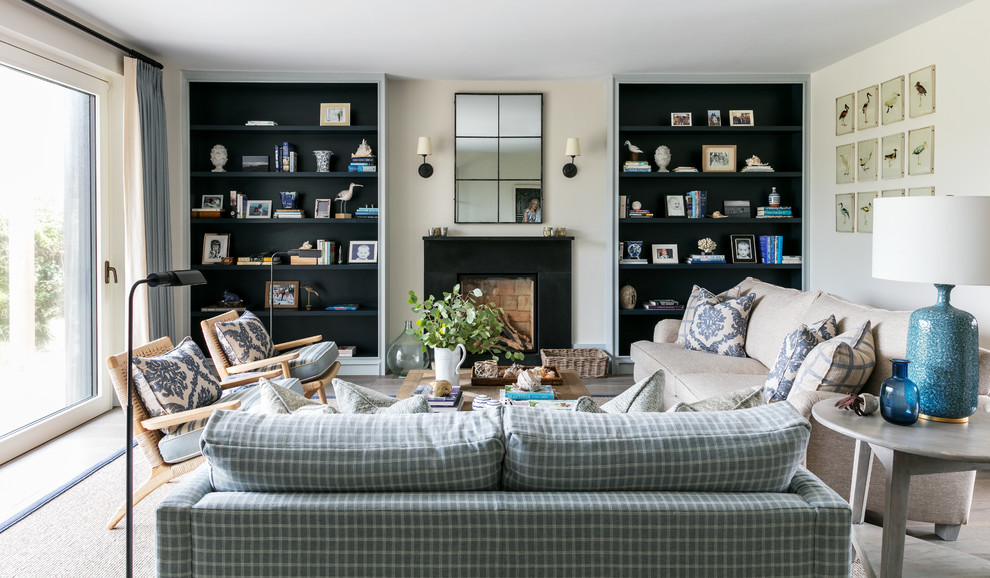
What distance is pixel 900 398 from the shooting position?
7.43 feet

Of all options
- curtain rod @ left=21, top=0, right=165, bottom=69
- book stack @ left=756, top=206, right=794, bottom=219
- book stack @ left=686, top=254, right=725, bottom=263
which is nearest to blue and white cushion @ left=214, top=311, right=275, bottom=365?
curtain rod @ left=21, top=0, right=165, bottom=69

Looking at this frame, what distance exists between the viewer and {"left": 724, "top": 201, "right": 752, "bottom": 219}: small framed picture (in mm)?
6172

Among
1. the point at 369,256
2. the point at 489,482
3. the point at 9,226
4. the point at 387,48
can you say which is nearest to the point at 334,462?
the point at 489,482

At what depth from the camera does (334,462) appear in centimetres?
159

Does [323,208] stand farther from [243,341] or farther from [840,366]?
[840,366]

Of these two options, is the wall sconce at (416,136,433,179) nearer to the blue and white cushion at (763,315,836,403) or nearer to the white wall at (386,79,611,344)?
the white wall at (386,79,611,344)

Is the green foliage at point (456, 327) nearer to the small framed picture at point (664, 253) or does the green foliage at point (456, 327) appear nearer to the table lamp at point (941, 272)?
the table lamp at point (941, 272)

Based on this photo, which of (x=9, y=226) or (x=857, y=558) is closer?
(x=857, y=558)

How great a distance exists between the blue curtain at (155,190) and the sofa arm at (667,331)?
3.71m

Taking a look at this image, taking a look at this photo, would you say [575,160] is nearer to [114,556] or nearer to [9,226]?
[9,226]

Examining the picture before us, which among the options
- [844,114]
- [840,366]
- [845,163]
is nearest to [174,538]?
[840,366]

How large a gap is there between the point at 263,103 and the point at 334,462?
5215 mm

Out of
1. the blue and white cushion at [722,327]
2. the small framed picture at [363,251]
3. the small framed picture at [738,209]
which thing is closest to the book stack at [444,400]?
the blue and white cushion at [722,327]

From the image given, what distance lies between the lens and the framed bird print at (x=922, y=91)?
439 centimetres
